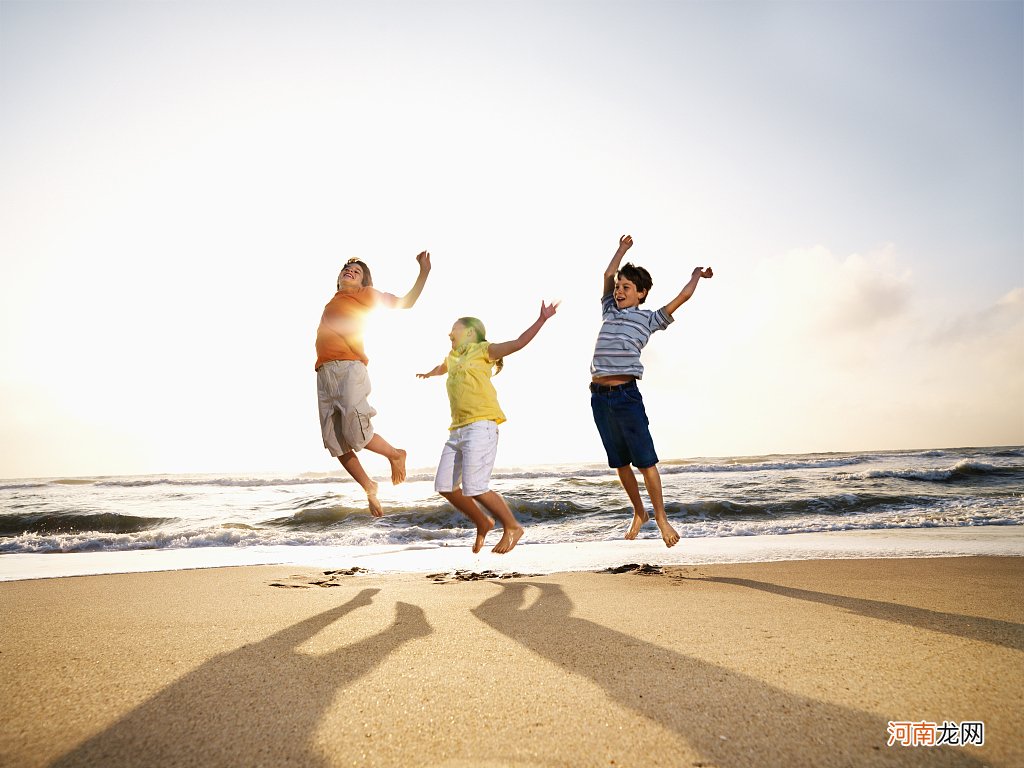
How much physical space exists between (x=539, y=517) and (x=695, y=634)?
8.21 m

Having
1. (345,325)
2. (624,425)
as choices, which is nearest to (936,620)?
(624,425)

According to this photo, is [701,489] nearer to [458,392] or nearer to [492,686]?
[458,392]

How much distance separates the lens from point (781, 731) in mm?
1395

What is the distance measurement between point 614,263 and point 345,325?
7.63ft

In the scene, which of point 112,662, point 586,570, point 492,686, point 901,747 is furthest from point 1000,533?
point 112,662

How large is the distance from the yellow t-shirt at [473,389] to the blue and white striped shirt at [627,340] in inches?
34.9

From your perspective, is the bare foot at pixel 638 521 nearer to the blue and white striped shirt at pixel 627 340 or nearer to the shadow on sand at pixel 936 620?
the blue and white striped shirt at pixel 627 340

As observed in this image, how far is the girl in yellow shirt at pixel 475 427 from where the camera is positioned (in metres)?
4.21

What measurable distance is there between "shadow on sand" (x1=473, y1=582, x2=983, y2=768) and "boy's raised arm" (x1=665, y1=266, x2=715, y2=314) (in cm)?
292

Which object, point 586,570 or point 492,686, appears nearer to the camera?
point 492,686

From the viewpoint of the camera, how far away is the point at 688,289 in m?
4.57

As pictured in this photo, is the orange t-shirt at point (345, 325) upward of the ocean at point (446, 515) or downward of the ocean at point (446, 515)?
upward

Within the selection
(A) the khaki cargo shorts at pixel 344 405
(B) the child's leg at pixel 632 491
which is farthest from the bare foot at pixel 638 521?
(A) the khaki cargo shorts at pixel 344 405

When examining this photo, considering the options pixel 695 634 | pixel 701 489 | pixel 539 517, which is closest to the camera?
pixel 695 634
